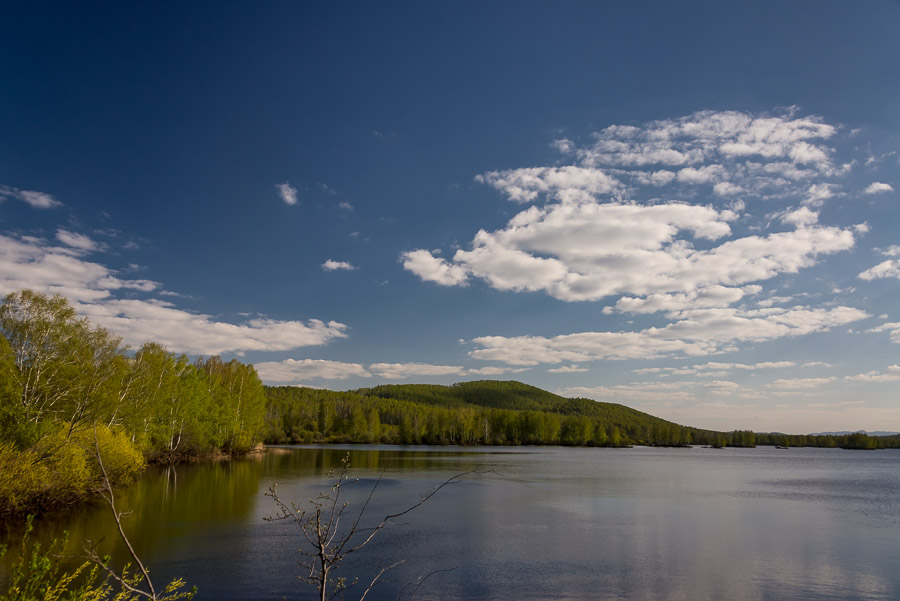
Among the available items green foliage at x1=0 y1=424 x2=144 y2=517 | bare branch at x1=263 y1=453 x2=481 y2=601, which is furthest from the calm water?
green foliage at x1=0 y1=424 x2=144 y2=517

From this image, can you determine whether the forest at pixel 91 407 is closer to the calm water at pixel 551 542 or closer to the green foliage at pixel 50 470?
the green foliage at pixel 50 470

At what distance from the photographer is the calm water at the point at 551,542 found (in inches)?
674

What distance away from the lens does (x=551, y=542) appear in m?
22.7

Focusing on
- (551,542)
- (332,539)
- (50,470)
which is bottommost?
(551,542)

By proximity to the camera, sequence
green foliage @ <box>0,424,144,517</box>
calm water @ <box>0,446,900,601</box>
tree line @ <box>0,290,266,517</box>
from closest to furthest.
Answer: calm water @ <box>0,446,900,601</box> < green foliage @ <box>0,424,144,517</box> < tree line @ <box>0,290,266,517</box>

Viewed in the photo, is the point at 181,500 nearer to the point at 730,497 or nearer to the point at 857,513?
the point at 730,497

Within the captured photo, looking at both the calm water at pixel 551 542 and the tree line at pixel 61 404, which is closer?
the calm water at pixel 551 542

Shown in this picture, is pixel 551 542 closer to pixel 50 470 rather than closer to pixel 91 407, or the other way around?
pixel 50 470

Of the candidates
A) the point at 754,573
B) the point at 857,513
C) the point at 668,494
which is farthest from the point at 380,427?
the point at 754,573

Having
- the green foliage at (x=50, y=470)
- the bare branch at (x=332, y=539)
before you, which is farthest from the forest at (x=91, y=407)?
the bare branch at (x=332, y=539)

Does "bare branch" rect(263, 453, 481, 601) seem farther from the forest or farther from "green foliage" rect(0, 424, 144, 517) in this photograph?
"green foliage" rect(0, 424, 144, 517)

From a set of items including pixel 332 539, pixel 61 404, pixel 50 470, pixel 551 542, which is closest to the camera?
pixel 332 539

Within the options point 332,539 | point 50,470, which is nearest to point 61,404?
point 50,470

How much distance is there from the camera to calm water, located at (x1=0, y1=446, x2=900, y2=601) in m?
17.1
